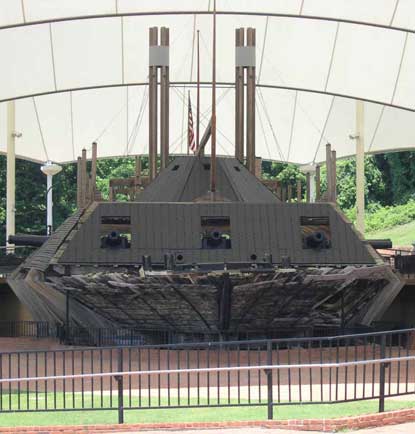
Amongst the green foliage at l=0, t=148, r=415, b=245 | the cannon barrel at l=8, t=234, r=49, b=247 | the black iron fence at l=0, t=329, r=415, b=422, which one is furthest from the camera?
the green foliage at l=0, t=148, r=415, b=245

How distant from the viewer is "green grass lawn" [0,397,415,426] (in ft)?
45.9

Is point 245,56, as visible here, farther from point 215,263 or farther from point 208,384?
point 208,384

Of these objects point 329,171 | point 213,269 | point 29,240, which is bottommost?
point 213,269

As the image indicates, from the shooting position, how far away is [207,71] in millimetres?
44000

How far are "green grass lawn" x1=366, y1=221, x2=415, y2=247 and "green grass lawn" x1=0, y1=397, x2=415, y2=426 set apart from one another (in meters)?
46.4

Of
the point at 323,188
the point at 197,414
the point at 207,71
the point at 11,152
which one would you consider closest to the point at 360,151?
the point at 207,71

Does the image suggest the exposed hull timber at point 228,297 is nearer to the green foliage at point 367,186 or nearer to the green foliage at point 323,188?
the green foliage at point 323,188

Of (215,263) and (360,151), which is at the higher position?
(360,151)

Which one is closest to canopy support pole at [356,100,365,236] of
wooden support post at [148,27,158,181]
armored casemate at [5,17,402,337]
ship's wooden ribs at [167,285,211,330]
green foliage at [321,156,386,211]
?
wooden support post at [148,27,158,181]

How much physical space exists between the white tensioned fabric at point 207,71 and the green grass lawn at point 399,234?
40.0 feet

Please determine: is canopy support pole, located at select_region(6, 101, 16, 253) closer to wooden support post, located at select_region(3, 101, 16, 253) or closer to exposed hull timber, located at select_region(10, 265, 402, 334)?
wooden support post, located at select_region(3, 101, 16, 253)

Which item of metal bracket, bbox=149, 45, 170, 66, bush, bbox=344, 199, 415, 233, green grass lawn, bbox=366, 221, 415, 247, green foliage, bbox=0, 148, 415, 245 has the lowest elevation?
green grass lawn, bbox=366, 221, 415, 247

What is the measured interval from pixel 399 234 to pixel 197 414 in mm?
50914

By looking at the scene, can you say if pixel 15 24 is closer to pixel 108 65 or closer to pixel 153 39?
pixel 153 39
